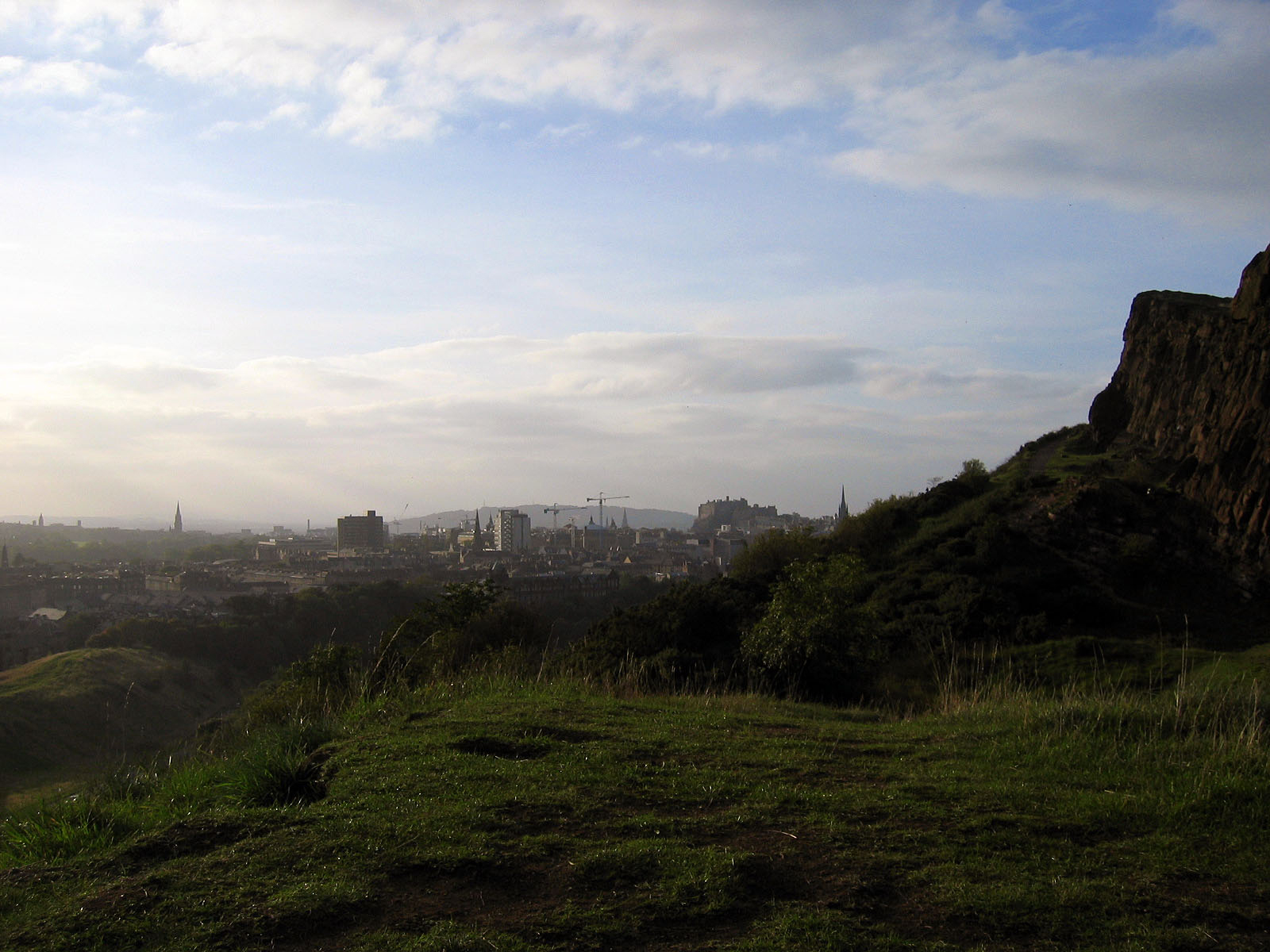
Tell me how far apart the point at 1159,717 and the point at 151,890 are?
690 centimetres

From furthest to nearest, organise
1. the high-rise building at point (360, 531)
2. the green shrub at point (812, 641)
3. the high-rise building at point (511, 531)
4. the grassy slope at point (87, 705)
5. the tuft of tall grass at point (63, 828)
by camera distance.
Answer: the high-rise building at point (360, 531), the high-rise building at point (511, 531), the grassy slope at point (87, 705), the green shrub at point (812, 641), the tuft of tall grass at point (63, 828)

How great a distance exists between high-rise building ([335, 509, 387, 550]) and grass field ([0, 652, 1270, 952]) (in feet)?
294

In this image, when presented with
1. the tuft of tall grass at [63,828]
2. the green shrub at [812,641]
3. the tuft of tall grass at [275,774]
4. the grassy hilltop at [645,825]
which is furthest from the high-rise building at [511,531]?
the tuft of tall grass at [63,828]

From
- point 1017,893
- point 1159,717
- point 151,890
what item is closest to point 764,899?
point 1017,893

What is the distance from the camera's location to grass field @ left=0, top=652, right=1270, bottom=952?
3582mm

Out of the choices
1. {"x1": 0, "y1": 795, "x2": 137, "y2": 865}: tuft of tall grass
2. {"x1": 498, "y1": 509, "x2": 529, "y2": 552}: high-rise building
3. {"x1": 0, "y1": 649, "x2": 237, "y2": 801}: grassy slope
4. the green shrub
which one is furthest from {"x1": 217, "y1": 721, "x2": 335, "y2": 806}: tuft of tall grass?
{"x1": 498, "y1": 509, "x2": 529, "y2": 552}: high-rise building

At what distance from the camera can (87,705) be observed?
20.0 m

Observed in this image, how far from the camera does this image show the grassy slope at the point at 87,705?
48.9ft

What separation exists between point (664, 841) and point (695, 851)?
0.21 m

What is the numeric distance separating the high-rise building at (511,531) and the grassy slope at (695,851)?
7776 cm

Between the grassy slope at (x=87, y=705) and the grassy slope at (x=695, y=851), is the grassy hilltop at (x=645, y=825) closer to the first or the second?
the grassy slope at (x=695, y=851)

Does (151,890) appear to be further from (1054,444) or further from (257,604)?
(1054,444)

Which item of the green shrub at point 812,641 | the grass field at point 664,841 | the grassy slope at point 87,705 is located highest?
the grass field at point 664,841

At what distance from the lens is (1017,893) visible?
3.82m
